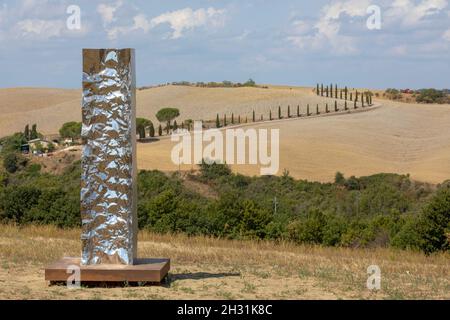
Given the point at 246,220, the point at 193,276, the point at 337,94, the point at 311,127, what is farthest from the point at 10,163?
the point at 337,94

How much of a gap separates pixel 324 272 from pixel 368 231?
9195 millimetres

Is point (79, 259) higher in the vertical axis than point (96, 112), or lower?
lower

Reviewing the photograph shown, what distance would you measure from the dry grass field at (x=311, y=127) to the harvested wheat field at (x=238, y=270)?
30570 mm

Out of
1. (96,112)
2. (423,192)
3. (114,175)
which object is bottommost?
(423,192)

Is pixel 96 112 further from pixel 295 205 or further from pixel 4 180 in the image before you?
pixel 4 180

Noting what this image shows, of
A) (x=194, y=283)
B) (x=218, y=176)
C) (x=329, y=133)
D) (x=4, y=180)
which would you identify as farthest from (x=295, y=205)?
(x=329, y=133)

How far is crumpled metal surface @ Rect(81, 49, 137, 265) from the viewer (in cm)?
1024

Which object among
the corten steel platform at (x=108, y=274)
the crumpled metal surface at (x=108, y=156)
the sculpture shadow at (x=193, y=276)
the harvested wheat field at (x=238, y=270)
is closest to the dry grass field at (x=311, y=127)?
the harvested wheat field at (x=238, y=270)

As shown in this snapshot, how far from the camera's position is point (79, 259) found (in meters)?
10.8

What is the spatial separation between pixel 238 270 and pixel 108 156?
9.61ft

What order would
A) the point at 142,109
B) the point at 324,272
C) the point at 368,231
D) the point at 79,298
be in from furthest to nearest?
the point at 142,109
the point at 368,231
the point at 324,272
the point at 79,298

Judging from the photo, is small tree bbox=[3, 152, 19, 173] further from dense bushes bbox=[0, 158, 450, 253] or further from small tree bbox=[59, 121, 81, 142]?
dense bushes bbox=[0, 158, 450, 253]

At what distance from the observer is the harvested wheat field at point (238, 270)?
384 inches

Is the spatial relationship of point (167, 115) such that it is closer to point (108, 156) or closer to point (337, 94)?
point (337, 94)
